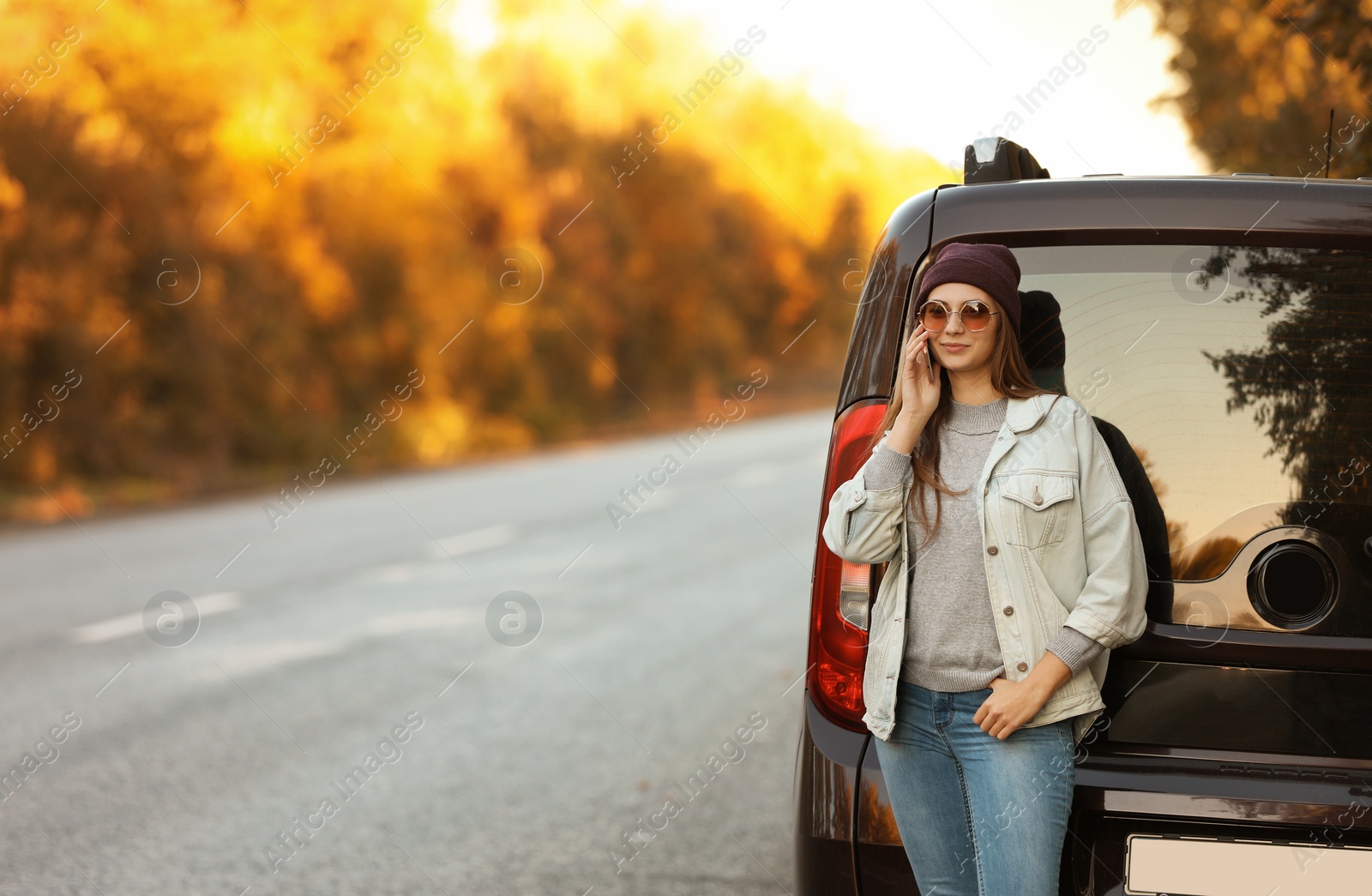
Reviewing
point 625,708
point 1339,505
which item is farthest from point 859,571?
point 625,708

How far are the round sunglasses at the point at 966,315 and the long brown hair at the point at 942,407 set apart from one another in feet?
0.10

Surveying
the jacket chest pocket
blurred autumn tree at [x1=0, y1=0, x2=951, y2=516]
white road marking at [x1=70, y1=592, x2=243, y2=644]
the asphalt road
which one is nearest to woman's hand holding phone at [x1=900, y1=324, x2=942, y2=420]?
the jacket chest pocket

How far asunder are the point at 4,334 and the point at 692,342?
93.3ft

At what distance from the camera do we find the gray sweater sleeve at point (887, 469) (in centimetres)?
243

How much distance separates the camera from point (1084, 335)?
2.56 metres

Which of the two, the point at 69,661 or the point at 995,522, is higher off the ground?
the point at 69,661

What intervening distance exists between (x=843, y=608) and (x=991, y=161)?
99 cm

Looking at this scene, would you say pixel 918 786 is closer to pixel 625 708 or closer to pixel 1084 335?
pixel 1084 335

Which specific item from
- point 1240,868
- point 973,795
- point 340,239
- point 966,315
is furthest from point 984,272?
point 340,239

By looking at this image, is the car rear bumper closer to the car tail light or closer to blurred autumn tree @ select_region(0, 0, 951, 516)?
the car tail light

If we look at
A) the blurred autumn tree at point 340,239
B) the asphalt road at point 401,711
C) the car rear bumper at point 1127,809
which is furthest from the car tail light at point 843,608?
the blurred autumn tree at point 340,239

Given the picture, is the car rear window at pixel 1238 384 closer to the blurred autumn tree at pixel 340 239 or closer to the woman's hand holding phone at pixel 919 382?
the woman's hand holding phone at pixel 919 382

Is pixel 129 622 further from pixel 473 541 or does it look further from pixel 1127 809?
pixel 1127 809

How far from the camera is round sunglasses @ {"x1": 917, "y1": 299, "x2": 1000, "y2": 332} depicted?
7.94 feet
